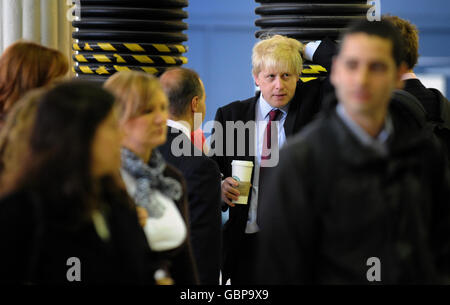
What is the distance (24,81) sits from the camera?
271 cm

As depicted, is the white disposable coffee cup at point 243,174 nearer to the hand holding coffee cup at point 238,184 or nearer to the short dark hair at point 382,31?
the hand holding coffee cup at point 238,184

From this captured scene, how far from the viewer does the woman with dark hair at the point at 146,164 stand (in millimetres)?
2404

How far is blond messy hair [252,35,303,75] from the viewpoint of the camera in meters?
3.61

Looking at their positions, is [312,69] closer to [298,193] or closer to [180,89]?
[180,89]

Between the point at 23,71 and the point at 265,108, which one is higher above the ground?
the point at 23,71

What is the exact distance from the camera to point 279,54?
3637mm

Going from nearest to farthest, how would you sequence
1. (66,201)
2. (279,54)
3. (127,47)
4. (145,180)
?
(66,201)
(145,180)
(127,47)
(279,54)

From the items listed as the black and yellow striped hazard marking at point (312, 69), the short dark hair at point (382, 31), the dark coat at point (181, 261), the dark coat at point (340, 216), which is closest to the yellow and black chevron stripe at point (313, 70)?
the black and yellow striped hazard marking at point (312, 69)

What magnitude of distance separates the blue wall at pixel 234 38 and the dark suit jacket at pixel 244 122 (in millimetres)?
5752

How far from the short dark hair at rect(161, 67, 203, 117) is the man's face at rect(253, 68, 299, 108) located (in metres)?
0.39

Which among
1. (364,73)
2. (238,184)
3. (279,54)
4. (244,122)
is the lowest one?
(238,184)

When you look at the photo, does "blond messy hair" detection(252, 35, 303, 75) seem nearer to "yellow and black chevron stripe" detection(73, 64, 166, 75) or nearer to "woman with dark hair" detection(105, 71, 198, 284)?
"yellow and black chevron stripe" detection(73, 64, 166, 75)

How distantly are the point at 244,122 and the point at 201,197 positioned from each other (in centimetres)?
69

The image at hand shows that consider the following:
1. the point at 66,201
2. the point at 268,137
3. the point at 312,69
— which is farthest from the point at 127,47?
the point at 66,201
